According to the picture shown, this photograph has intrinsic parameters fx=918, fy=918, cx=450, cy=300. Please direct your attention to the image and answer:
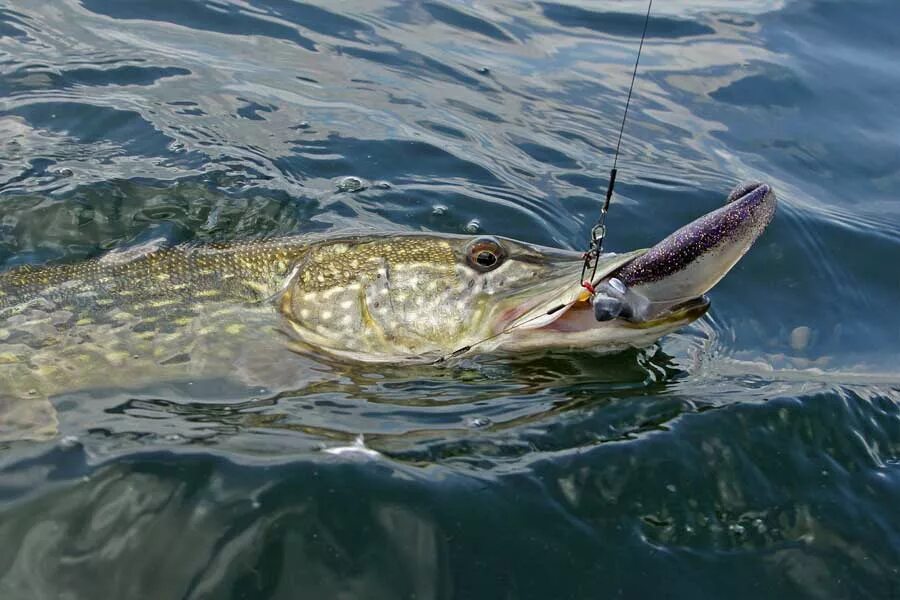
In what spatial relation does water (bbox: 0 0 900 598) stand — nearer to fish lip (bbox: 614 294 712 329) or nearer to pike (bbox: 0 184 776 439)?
pike (bbox: 0 184 776 439)

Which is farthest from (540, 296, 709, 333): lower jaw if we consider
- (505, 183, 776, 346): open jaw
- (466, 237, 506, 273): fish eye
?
(466, 237, 506, 273): fish eye

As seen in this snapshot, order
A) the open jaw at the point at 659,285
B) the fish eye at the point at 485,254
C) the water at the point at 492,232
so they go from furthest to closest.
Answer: the fish eye at the point at 485,254
the open jaw at the point at 659,285
the water at the point at 492,232

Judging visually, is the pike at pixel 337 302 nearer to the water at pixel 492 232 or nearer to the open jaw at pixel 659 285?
the open jaw at pixel 659 285

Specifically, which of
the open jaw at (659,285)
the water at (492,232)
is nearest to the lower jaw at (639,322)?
the open jaw at (659,285)

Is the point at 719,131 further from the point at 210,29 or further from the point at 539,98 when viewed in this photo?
the point at 210,29

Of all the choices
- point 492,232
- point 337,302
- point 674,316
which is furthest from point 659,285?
point 492,232

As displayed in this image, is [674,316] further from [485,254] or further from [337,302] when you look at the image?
[337,302]

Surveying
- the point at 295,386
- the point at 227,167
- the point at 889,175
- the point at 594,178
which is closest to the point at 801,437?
the point at 295,386
